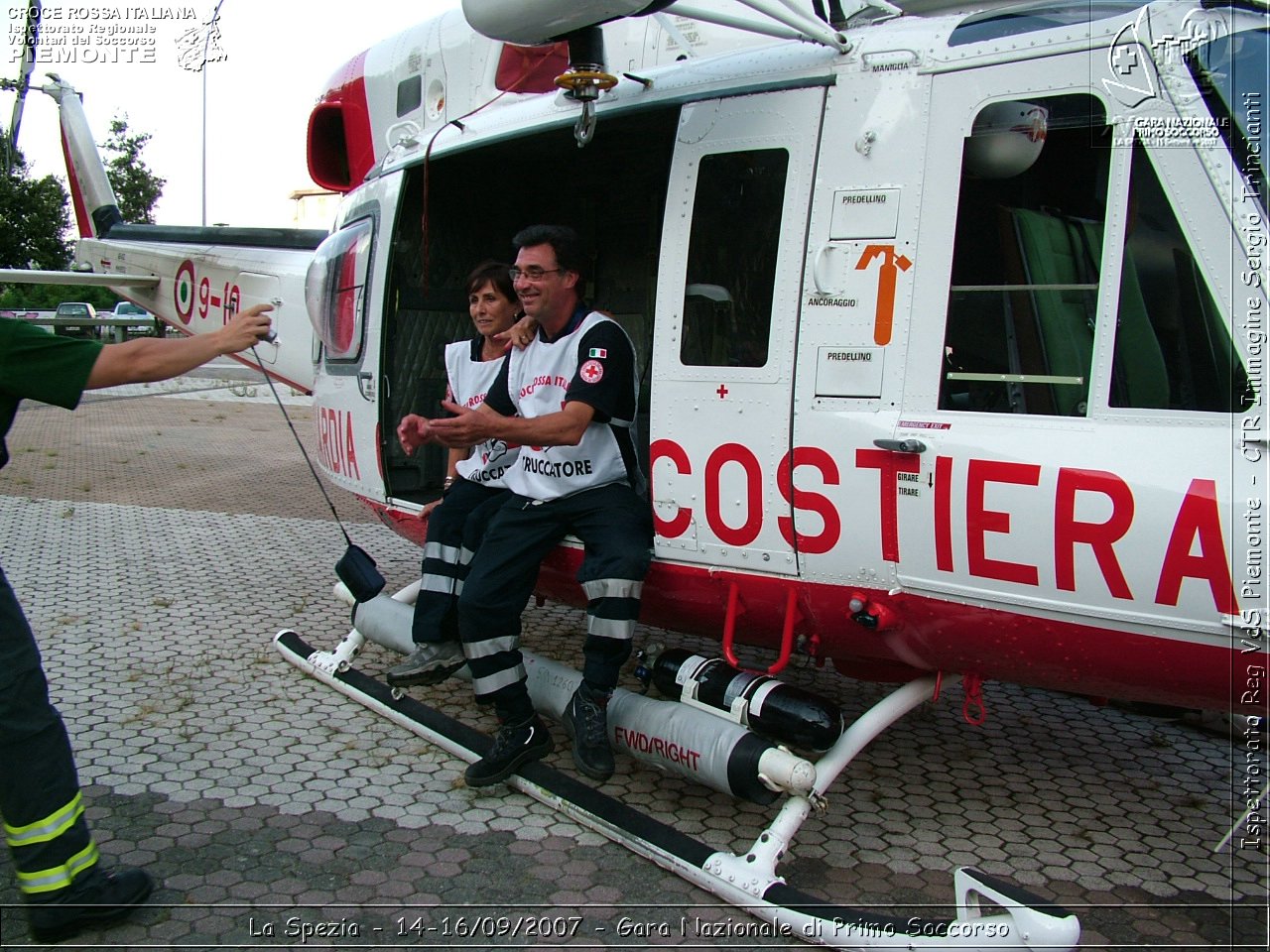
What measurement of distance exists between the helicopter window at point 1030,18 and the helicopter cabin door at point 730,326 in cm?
45

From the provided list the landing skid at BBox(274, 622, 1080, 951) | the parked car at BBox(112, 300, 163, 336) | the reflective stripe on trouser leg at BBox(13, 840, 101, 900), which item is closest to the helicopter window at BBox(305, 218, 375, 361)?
the landing skid at BBox(274, 622, 1080, 951)

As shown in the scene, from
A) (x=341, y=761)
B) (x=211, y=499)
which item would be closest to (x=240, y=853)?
(x=341, y=761)

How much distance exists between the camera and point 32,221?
3431 centimetres

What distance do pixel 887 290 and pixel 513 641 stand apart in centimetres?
172

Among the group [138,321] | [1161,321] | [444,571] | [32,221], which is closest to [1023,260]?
[1161,321]

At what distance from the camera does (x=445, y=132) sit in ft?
14.7

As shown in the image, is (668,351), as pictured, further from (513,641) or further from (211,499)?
(211,499)

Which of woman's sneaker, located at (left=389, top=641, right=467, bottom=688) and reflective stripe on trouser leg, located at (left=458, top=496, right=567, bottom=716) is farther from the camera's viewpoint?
woman's sneaker, located at (left=389, top=641, right=467, bottom=688)

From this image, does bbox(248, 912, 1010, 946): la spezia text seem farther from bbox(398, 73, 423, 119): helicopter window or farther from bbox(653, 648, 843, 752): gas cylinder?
bbox(398, 73, 423, 119): helicopter window

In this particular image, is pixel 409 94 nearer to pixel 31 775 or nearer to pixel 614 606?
pixel 614 606

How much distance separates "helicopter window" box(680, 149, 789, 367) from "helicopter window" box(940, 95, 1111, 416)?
591 mm

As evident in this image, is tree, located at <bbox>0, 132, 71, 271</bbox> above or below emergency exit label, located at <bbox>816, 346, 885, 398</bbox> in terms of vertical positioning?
above

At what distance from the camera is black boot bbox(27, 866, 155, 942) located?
104 inches

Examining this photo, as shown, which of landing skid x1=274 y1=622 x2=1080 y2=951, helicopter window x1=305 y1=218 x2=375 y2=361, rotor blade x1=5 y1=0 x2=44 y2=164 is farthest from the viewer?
rotor blade x1=5 y1=0 x2=44 y2=164
